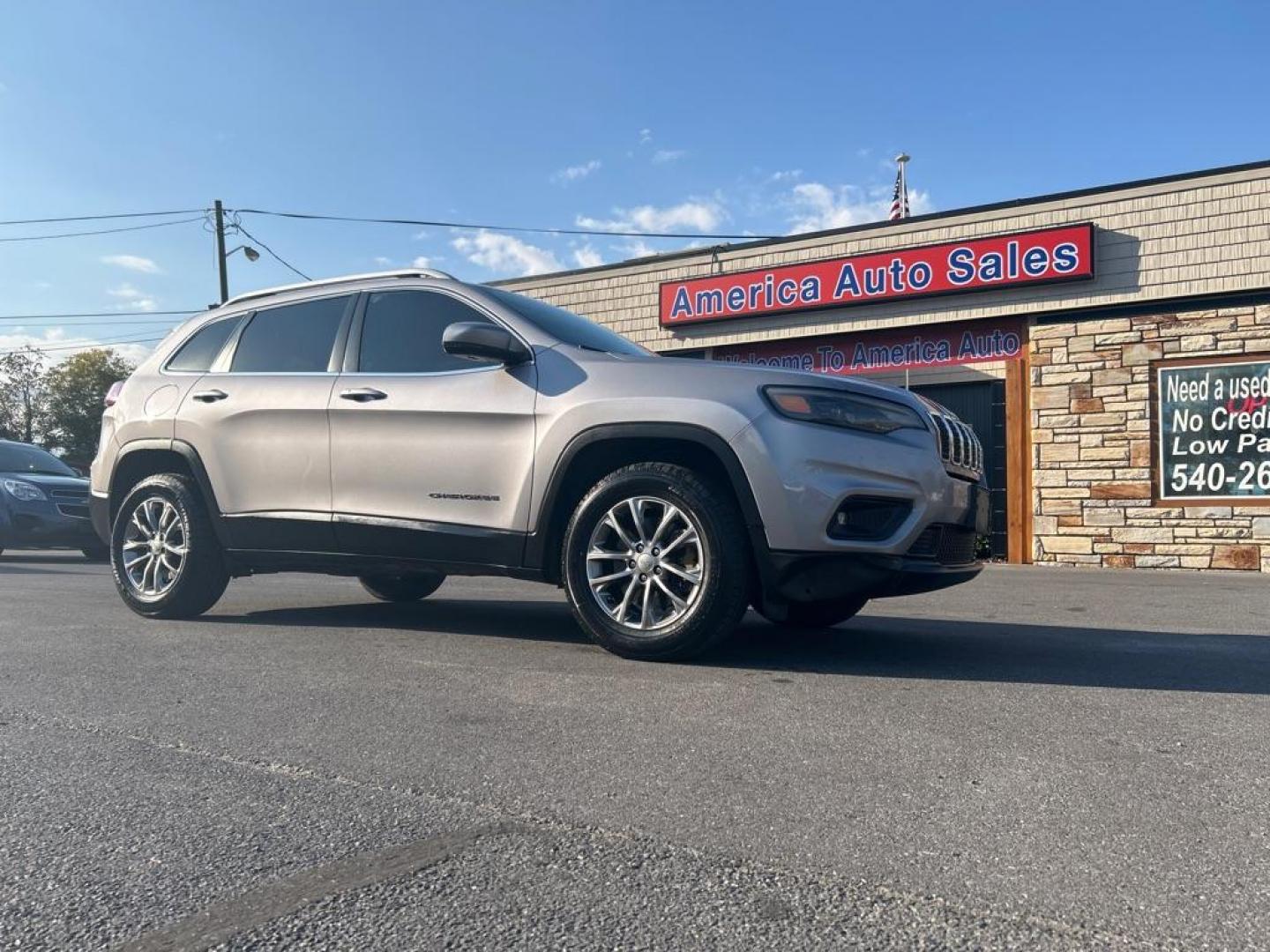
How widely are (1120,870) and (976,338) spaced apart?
12485 mm

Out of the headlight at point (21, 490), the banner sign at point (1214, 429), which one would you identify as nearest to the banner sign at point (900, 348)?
the banner sign at point (1214, 429)

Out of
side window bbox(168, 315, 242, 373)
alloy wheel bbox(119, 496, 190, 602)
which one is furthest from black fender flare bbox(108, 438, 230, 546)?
side window bbox(168, 315, 242, 373)

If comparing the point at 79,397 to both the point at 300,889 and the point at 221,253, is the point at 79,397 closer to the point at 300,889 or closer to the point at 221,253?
the point at 221,253

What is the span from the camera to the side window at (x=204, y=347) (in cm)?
598

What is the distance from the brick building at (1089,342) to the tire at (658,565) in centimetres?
983

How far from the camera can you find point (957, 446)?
181 inches

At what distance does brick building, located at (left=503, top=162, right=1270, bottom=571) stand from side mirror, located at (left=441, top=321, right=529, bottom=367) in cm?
968

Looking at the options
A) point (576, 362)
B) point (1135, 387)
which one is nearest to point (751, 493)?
Answer: point (576, 362)

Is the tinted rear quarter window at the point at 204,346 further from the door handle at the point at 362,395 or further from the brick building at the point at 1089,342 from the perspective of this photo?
the brick building at the point at 1089,342

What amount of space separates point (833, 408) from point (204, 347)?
396cm

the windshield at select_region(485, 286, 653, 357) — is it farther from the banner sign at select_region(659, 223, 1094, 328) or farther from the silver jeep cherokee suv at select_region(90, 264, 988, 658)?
the banner sign at select_region(659, 223, 1094, 328)

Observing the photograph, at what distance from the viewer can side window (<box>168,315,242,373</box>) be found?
19.6 feet

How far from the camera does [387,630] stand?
5355mm

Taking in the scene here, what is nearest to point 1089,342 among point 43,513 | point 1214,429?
point 1214,429
